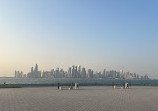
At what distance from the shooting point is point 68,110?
14891 millimetres

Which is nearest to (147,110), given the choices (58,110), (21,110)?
(58,110)

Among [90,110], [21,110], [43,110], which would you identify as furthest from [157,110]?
[21,110]

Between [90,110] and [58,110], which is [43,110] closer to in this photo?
[58,110]

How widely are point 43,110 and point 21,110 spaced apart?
169 cm

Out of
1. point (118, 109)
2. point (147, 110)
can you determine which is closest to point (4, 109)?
point (118, 109)

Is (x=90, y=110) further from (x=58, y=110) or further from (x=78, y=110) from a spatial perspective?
(x=58, y=110)

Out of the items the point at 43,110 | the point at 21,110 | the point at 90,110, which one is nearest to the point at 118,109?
the point at 90,110

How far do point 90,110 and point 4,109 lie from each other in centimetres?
679

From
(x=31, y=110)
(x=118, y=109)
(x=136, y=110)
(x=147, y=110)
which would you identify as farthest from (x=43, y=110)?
(x=147, y=110)

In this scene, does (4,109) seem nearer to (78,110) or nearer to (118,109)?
(78,110)

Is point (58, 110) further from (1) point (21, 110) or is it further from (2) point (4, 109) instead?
(2) point (4, 109)

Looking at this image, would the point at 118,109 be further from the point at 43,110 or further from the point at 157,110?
the point at 43,110

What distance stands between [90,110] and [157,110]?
18.0 ft

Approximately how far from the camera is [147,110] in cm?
1536
